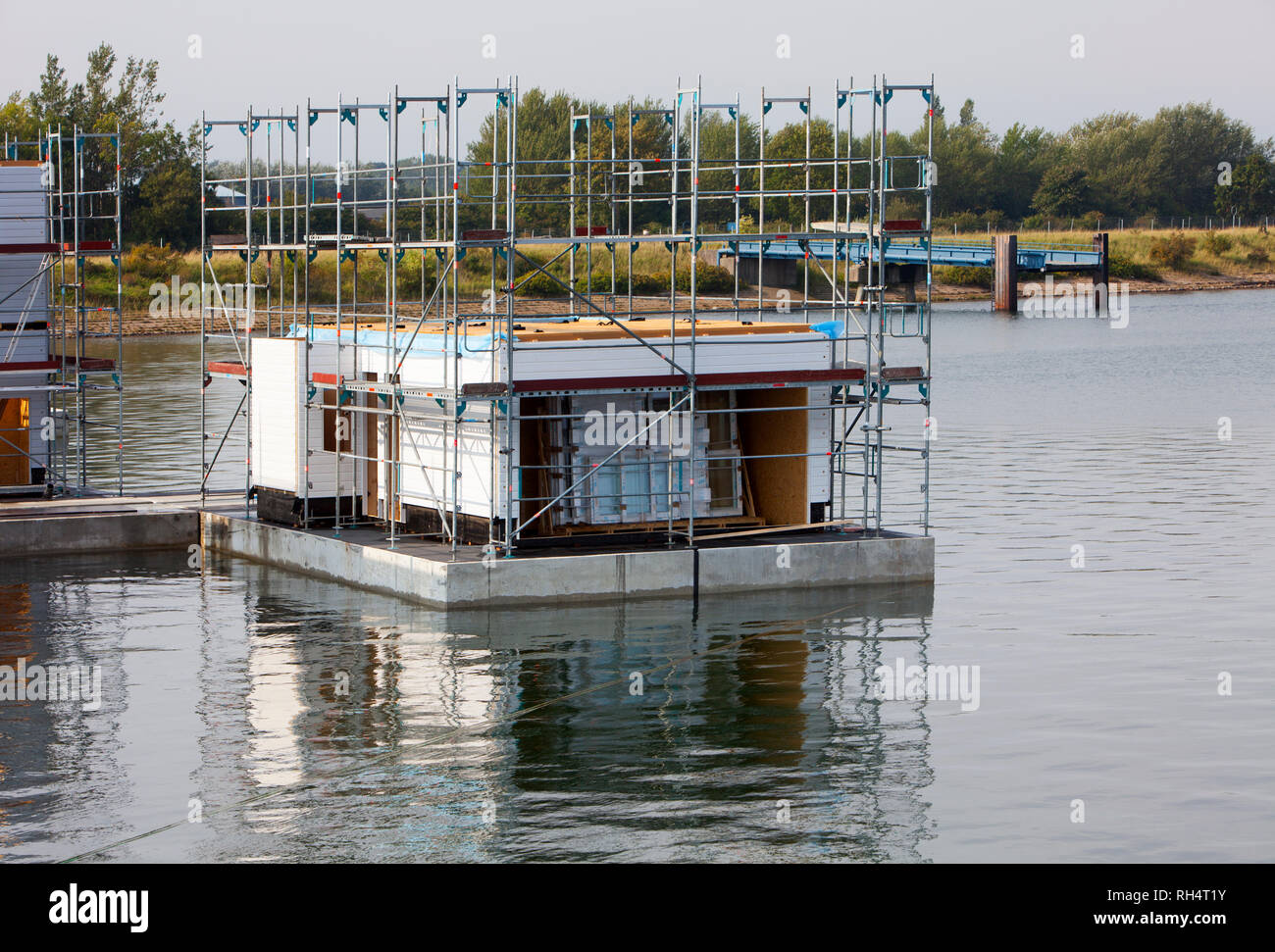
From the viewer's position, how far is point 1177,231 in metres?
144

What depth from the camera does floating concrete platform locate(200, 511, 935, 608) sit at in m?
27.1

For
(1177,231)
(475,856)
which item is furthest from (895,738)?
(1177,231)

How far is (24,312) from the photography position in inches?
1335

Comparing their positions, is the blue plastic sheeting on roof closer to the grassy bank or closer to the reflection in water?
the reflection in water

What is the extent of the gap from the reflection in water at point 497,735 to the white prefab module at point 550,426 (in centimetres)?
233

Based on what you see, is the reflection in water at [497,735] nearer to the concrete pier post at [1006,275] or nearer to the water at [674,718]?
the water at [674,718]

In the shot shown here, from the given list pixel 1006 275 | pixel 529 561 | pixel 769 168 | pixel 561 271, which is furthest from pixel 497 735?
pixel 1006 275

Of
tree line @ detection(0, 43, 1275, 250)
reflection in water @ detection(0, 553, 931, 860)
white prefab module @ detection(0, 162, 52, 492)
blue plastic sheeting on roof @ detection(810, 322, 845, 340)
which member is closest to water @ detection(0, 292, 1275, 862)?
reflection in water @ detection(0, 553, 931, 860)

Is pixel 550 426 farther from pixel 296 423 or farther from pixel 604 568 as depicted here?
pixel 296 423

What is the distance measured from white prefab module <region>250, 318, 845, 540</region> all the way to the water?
2.14m

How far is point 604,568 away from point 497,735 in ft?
23.2

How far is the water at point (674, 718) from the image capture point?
17172 millimetres
